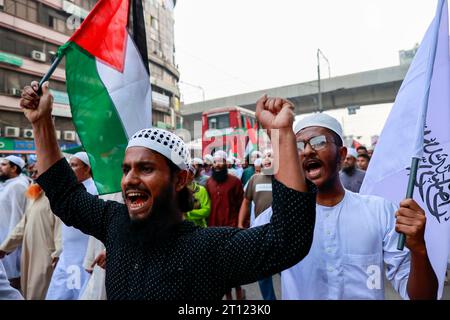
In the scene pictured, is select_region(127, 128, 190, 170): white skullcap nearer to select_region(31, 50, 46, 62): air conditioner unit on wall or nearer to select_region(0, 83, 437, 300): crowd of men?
select_region(0, 83, 437, 300): crowd of men

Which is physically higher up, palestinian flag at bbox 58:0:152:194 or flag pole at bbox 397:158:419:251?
palestinian flag at bbox 58:0:152:194

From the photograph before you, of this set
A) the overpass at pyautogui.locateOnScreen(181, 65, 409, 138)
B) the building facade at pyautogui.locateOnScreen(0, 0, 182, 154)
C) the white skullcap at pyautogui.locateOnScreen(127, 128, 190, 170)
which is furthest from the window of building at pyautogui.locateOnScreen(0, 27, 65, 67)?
the white skullcap at pyautogui.locateOnScreen(127, 128, 190, 170)

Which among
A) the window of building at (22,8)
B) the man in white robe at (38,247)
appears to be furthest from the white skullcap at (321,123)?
the window of building at (22,8)

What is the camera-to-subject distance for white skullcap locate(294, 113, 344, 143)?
213 cm

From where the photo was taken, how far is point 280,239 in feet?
4.16

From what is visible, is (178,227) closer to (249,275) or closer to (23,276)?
(249,275)

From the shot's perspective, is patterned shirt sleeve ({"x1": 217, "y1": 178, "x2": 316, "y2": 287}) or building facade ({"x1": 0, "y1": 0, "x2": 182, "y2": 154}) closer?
patterned shirt sleeve ({"x1": 217, "y1": 178, "x2": 316, "y2": 287})

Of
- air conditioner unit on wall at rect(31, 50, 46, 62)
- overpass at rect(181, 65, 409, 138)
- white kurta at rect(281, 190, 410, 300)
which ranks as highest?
air conditioner unit on wall at rect(31, 50, 46, 62)

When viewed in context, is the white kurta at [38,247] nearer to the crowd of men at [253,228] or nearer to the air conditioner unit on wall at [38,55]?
the crowd of men at [253,228]

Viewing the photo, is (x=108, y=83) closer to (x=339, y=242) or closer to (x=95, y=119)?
(x=95, y=119)

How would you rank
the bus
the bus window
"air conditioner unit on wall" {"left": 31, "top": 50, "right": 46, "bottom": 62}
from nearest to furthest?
the bus, the bus window, "air conditioner unit on wall" {"left": 31, "top": 50, "right": 46, "bottom": 62}

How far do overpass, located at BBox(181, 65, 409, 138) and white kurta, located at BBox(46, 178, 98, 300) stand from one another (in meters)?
21.4

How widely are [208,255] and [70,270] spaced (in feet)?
8.04
